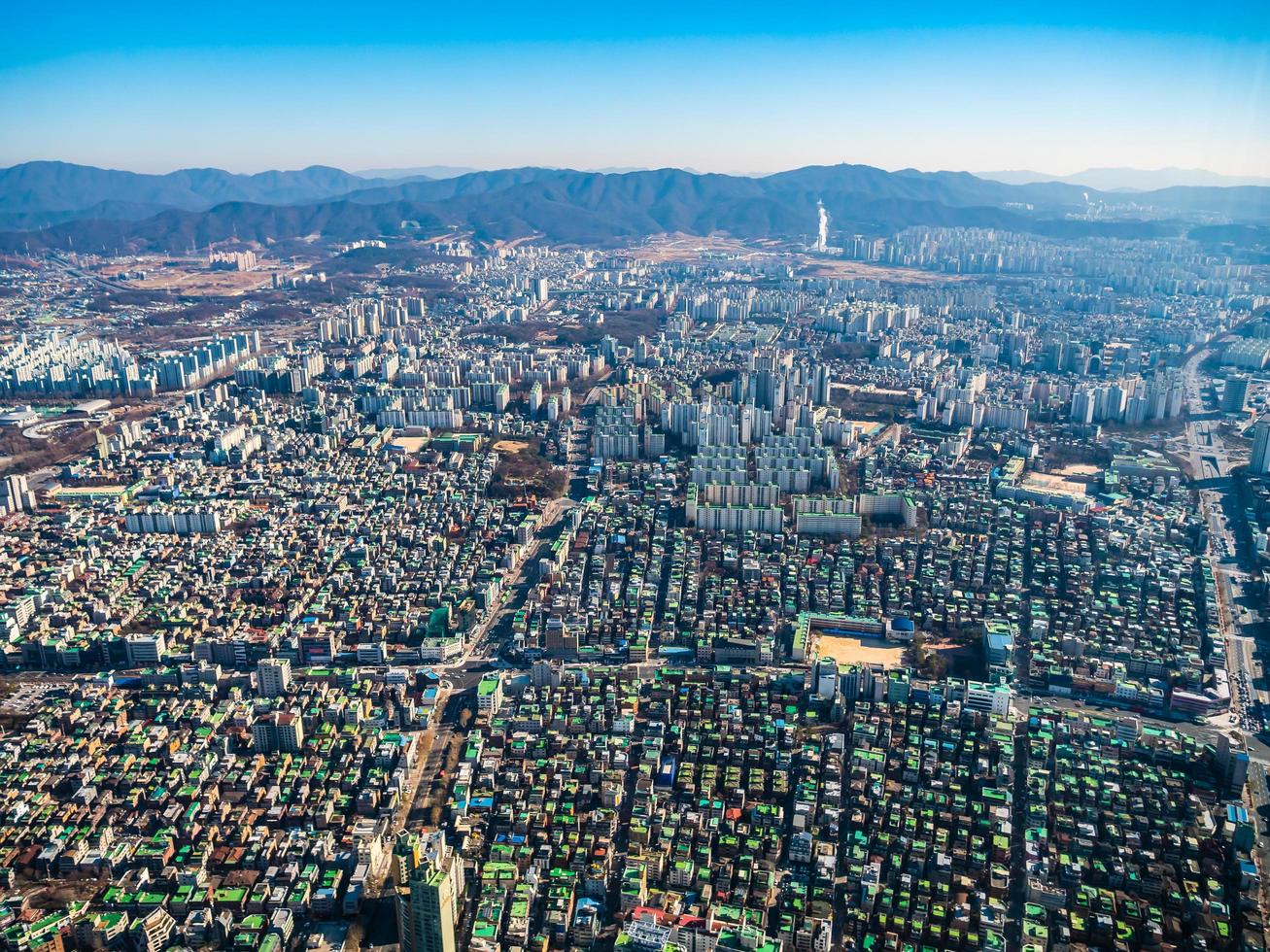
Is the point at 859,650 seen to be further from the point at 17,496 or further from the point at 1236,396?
the point at 1236,396

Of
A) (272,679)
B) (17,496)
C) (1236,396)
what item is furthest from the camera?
(1236,396)

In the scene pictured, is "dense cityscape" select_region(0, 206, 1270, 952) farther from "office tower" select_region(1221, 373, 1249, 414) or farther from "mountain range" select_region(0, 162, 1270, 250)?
"mountain range" select_region(0, 162, 1270, 250)

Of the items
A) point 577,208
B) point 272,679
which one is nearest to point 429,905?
point 272,679

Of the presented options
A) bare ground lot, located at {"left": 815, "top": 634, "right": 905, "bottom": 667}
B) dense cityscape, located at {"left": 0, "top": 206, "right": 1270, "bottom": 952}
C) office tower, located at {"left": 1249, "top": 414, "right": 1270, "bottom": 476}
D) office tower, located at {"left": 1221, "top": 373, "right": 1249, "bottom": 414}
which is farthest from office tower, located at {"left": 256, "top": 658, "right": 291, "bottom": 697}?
office tower, located at {"left": 1221, "top": 373, "right": 1249, "bottom": 414}

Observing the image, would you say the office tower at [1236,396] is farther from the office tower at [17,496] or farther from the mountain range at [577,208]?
the office tower at [17,496]

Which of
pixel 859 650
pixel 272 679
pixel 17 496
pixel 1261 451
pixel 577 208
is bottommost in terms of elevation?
pixel 859 650

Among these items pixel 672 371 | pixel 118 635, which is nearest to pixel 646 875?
pixel 118 635
